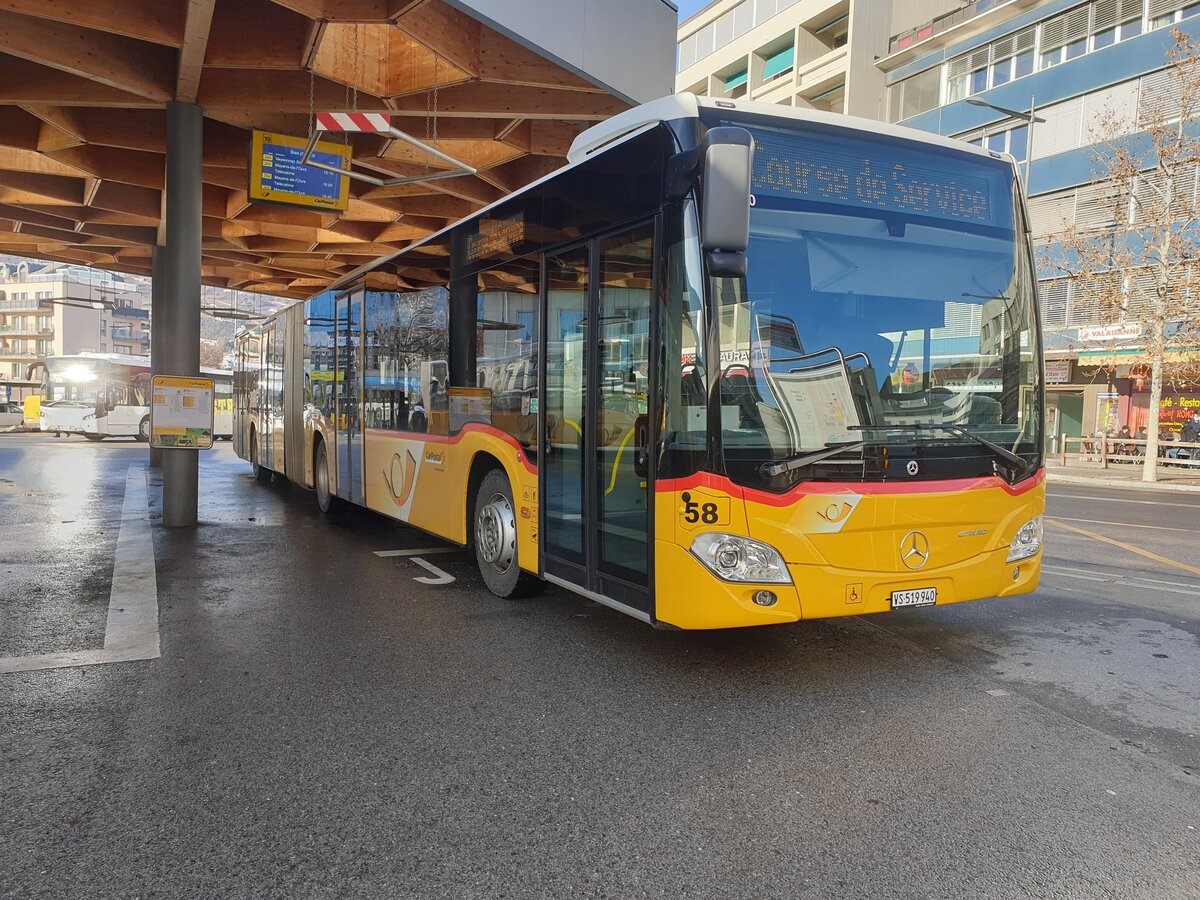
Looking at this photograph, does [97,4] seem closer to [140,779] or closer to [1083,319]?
[140,779]

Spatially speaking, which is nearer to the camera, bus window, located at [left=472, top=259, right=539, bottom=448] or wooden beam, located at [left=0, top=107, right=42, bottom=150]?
bus window, located at [left=472, top=259, right=539, bottom=448]

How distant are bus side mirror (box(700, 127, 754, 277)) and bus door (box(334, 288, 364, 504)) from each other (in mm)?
6589

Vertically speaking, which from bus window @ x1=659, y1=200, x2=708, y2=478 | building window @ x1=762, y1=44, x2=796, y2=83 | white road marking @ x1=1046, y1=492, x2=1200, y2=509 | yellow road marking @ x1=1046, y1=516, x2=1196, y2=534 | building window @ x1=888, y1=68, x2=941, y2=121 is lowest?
white road marking @ x1=1046, y1=492, x2=1200, y2=509

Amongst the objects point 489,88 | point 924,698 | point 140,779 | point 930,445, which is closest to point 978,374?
point 930,445

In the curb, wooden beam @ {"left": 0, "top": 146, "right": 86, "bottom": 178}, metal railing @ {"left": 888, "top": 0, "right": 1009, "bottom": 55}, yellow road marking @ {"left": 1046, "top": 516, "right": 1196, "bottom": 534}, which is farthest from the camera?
metal railing @ {"left": 888, "top": 0, "right": 1009, "bottom": 55}

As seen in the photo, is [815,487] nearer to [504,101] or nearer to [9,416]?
[504,101]

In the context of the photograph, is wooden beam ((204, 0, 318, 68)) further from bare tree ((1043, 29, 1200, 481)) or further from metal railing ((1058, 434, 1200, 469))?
metal railing ((1058, 434, 1200, 469))

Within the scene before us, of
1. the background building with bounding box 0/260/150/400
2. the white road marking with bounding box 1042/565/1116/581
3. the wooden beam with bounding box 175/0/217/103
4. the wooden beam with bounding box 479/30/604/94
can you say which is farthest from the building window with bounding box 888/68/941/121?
the background building with bounding box 0/260/150/400

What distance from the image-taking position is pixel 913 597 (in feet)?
15.6

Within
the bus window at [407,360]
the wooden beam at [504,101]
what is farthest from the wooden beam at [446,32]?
the bus window at [407,360]

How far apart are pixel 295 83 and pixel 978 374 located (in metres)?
8.70

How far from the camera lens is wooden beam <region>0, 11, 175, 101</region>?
27.9 ft

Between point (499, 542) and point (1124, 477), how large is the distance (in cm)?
2188

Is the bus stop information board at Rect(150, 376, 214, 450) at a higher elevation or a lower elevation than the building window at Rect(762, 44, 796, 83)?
lower
